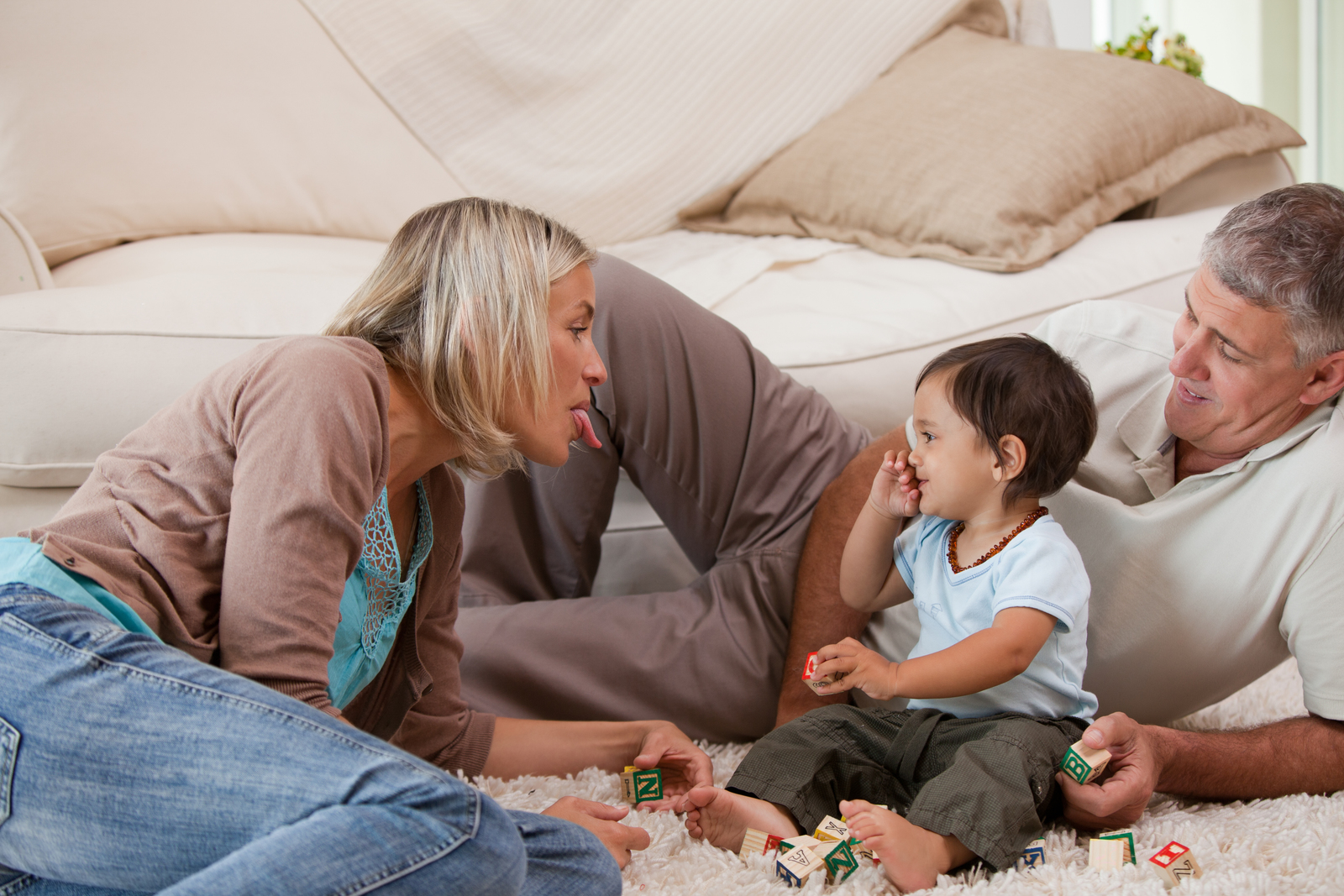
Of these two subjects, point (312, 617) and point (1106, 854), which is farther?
point (1106, 854)

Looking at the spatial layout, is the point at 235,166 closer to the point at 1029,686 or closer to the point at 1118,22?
the point at 1029,686

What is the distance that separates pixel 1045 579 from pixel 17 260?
1.43 m

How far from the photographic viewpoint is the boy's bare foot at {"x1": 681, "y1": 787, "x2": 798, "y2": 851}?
1020 mm

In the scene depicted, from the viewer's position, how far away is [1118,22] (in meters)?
3.43

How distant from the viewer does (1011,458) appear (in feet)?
3.47

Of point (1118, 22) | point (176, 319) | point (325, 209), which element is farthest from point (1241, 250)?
point (1118, 22)

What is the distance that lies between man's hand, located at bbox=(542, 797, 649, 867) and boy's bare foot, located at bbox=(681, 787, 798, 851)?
59 mm

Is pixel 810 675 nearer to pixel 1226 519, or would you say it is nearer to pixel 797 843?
pixel 797 843

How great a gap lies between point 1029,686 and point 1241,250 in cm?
50

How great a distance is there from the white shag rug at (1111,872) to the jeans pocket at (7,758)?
50 cm

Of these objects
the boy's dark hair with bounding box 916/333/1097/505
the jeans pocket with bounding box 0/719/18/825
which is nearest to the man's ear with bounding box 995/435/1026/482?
the boy's dark hair with bounding box 916/333/1097/505

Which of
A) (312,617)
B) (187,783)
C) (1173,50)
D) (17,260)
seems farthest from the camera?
(1173,50)

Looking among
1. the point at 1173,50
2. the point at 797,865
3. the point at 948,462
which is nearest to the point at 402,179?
the point at 948,462

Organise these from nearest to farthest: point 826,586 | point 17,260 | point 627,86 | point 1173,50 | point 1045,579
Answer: point 1045,579 → point 826,586 → point 17,260 → point 627,86 → point 1173,50
